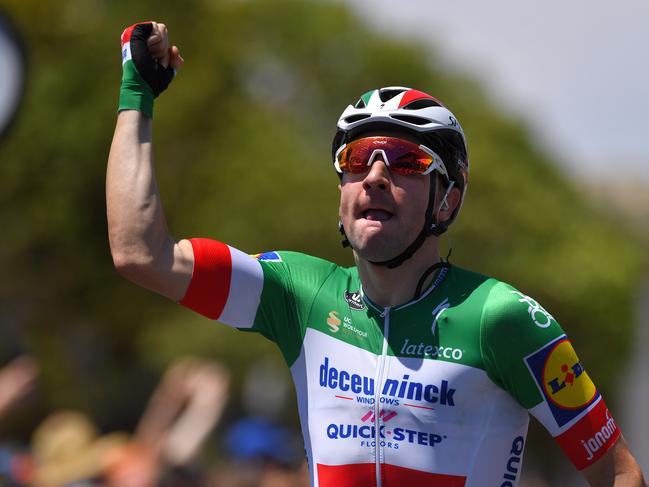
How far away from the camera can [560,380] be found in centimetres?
393

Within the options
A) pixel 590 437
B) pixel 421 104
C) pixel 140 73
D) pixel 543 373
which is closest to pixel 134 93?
pixel 140 73

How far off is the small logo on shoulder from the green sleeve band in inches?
36.6

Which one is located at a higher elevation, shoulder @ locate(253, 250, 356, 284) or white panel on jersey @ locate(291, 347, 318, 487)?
shoulder @ locate(253, 250, 356, 284)

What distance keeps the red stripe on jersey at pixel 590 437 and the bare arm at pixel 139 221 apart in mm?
1346

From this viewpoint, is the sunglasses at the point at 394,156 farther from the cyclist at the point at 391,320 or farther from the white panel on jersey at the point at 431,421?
the white panel on jersey at the point at 431,421

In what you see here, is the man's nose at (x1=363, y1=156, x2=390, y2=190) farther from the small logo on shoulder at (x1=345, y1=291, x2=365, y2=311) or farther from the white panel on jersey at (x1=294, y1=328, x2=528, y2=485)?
the white panel on jersey at (x1=294, y1=328, x2=528, y2=485)

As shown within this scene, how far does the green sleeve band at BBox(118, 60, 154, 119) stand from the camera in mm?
3984

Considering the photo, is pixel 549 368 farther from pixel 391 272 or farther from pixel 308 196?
pixel 308 196

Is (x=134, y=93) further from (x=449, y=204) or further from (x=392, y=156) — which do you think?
(x=449, y=204)

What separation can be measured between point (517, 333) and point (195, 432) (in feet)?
15.8

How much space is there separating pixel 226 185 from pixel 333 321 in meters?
22.4

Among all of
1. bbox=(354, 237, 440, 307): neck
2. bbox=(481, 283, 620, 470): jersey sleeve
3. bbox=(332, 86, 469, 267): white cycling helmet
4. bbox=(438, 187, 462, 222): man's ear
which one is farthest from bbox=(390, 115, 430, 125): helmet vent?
bbox=(481, 283, 620, 470): jersey sleeve

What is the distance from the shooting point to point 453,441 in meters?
3.97

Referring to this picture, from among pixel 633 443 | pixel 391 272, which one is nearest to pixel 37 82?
pixel 633 443
